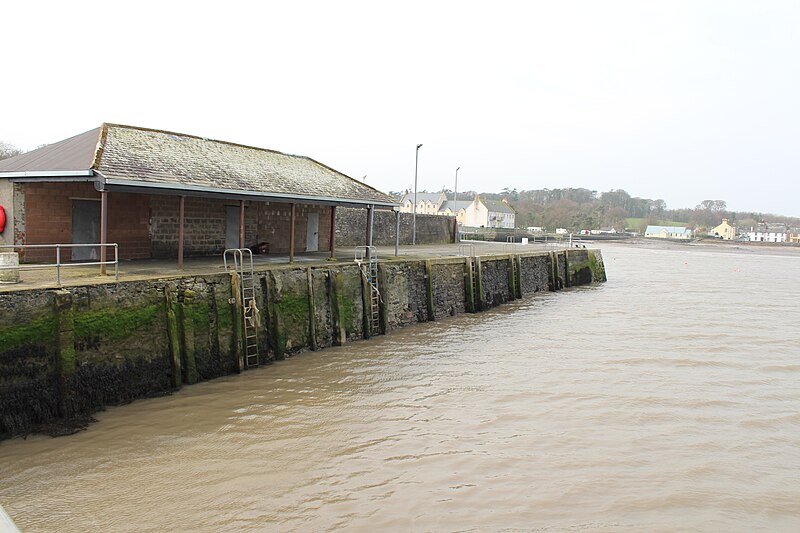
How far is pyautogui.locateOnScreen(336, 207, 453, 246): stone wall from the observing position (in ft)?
95.4

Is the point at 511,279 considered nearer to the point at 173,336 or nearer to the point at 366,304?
the point at 366,304

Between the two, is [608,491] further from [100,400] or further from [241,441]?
[100,400]

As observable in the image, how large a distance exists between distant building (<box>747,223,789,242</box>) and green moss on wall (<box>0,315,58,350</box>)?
13806cm

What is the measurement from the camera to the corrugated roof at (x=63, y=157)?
44.2 ft

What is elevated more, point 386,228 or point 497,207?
point 497,207

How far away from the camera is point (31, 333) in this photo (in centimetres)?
943

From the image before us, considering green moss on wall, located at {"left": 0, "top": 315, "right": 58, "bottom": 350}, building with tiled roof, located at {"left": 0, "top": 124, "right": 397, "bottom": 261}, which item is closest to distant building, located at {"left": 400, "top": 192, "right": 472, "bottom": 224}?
building with tiled roof, located at {"left": 0, "top": 124, "right": 397, "bottom": 261}

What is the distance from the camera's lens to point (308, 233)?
21.7 metres

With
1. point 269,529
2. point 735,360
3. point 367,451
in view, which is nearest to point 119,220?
point 367,451

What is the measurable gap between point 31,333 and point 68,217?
20.8 ft

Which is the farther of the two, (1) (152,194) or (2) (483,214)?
(2) (483,214)

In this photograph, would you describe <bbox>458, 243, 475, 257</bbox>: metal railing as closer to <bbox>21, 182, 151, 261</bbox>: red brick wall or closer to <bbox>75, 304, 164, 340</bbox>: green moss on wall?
<bbox>21, 182, 151, 261</bbox>: red brick wall

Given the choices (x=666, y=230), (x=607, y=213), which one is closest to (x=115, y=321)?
(x=666, y=230)

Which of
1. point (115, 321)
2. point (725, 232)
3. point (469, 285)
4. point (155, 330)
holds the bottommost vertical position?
point (155, 330)
